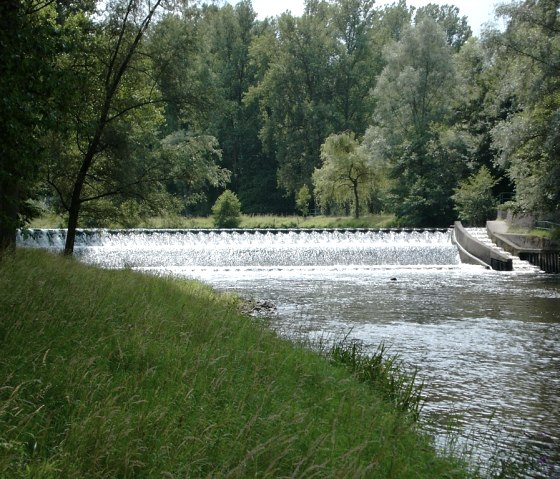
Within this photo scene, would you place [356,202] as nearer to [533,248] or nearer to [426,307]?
[533,248]

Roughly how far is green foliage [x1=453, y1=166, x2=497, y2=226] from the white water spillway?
19.5 feet

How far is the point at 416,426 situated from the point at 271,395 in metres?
1.26

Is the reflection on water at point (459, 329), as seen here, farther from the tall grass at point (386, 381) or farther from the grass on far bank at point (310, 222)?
the grass on far bank at point (310, 222)

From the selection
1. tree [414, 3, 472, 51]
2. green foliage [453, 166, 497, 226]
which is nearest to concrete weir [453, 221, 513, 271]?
green foliage [453, 166, 497, 226]

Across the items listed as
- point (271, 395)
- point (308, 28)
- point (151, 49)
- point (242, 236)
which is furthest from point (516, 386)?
point (308, 28)

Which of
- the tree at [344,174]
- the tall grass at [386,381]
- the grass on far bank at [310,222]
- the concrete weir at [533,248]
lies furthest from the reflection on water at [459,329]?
the tree at [344,174]

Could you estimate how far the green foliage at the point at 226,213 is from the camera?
48.1m

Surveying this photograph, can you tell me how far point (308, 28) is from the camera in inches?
2333

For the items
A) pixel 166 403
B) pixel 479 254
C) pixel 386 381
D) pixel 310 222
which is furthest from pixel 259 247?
pixel 166 403

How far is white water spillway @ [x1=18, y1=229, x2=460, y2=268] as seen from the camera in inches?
1128

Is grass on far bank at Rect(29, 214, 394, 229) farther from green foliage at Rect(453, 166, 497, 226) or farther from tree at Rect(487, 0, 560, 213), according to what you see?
tree at Rect(487, 0, 560, 213)

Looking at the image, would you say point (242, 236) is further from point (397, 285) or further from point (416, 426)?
point (416, 426)

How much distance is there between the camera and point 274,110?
203ft

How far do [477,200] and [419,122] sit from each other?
37.6 feet
